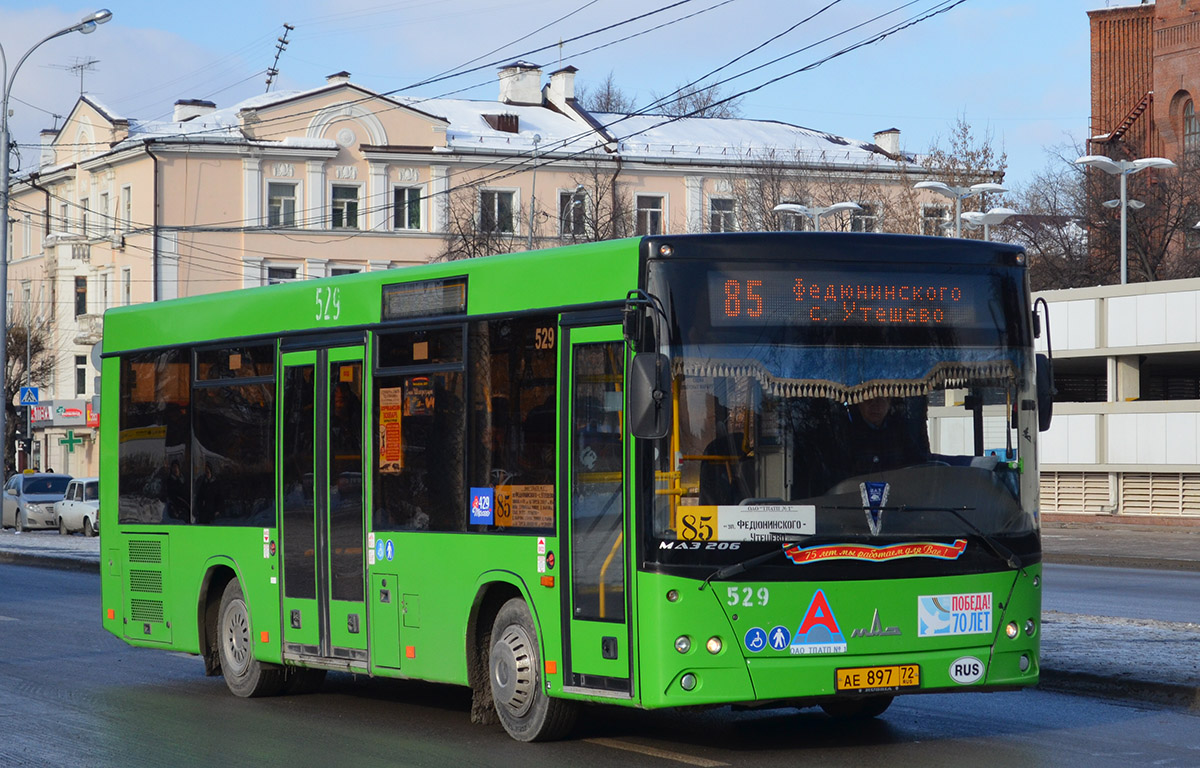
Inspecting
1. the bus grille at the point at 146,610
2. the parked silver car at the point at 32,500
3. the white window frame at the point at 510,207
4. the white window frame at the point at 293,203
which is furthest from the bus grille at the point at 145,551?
the white window frame at the point at 293,203

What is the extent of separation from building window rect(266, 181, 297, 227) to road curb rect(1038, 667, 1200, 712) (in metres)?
56.4

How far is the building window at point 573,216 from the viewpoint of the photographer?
2566 inches

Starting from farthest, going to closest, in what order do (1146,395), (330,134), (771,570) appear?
(330,134) → (1146,395) → (771,570)

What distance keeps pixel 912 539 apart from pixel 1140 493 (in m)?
31.4

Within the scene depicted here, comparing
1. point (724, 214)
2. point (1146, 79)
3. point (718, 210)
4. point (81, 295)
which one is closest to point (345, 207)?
point (81, 295)

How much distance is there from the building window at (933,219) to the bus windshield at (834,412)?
47805 mm

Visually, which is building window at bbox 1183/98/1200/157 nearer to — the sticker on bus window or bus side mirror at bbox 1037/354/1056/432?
bus side mirror at bbox 1037/354/1056/432

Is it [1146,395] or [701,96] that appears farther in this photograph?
[701,96]

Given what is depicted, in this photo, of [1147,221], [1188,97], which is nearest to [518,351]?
[1147,221]

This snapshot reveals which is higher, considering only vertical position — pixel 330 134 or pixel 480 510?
pixel 330 134

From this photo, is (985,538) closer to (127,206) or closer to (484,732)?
(484,732)

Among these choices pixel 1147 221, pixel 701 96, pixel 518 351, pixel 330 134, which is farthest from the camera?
pixel 701 96

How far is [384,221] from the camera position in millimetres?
67562

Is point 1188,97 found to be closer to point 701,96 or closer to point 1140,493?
point 701,96
